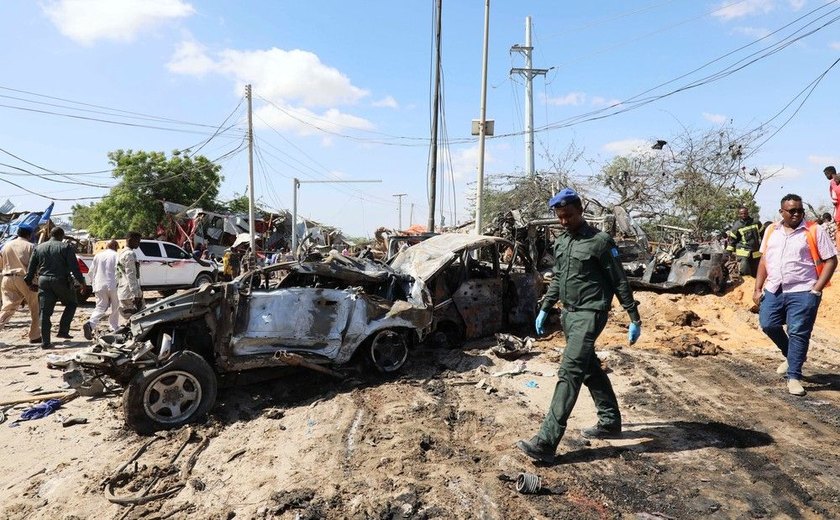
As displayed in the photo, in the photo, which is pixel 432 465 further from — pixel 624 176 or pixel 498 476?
pixel 624 176

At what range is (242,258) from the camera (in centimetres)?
1698

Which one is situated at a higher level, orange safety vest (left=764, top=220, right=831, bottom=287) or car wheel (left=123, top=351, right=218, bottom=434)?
orange safety vest (left=764, top=220, right=831, bottom=287)

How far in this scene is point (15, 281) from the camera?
787 centimetres

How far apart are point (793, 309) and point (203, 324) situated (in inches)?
218

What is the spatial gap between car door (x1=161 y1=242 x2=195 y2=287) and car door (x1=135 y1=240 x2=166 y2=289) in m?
0.13

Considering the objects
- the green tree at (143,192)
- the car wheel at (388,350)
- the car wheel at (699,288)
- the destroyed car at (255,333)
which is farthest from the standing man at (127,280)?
the green tree at (143,192)

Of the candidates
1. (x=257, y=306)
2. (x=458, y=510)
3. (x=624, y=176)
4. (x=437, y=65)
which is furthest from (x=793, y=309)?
(x=624, y=176)

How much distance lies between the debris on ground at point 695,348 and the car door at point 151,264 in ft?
40.4

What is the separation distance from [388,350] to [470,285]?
1.80 metres

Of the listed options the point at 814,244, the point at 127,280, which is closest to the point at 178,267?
the point at 127,280

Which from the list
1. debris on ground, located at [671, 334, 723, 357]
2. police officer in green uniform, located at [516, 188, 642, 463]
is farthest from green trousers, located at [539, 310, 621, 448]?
debris on ground, located at [671, 334, 723, 357]

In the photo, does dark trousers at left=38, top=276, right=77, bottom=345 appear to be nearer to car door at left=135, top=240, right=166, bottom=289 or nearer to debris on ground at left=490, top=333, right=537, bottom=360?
car door at left=135, top=240, right=166, bottom=289

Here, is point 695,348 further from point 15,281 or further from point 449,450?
point 15,281

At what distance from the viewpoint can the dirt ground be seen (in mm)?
3072
